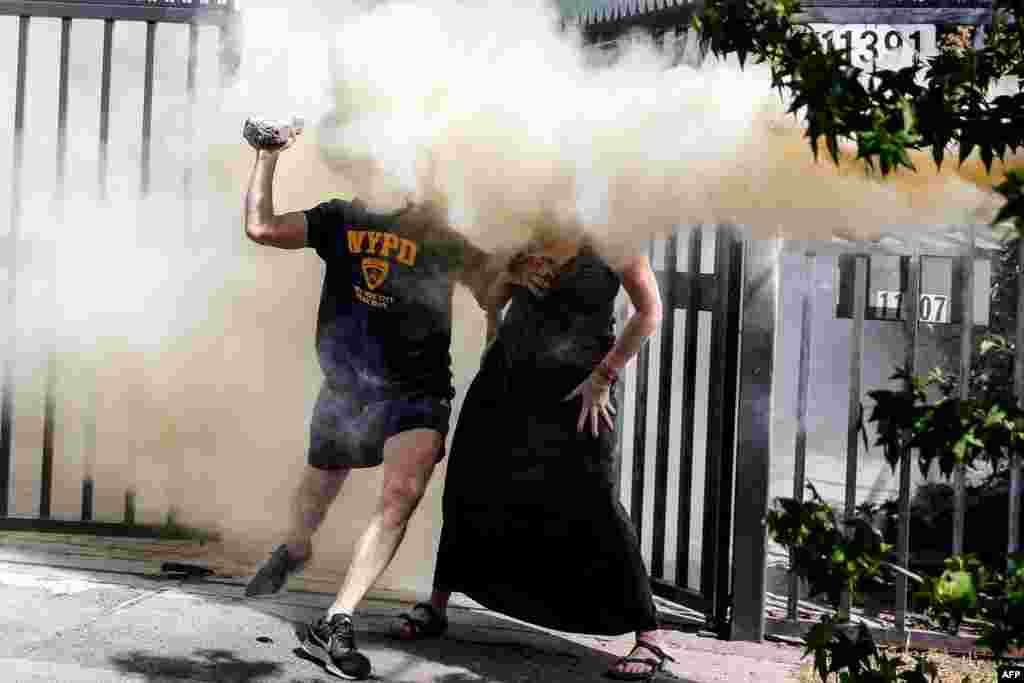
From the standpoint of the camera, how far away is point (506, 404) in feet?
16.8

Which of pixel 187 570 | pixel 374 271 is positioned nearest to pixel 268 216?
pixel 374 271

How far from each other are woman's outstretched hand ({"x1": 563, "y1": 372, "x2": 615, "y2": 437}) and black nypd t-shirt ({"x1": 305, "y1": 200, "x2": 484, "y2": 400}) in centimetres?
61

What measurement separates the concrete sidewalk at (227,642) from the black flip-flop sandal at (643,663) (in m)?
0.07

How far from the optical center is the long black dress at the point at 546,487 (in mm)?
4957

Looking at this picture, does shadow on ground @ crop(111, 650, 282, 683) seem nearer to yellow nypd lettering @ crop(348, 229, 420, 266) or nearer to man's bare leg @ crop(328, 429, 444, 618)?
man's bare leg @ crop(328, 429, 444, 618)

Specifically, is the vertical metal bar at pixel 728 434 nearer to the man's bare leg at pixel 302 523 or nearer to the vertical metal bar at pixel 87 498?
the man's bare leg at pixel 302 523

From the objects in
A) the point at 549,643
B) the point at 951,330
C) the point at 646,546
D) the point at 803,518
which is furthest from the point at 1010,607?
the point at 951,330

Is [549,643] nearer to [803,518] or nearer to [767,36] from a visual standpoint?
[803,518]

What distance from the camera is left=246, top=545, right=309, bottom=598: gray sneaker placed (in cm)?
545

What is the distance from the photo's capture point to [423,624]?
5.04 metres

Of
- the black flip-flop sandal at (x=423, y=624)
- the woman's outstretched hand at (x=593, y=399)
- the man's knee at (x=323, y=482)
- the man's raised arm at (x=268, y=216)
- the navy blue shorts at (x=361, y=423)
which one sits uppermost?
the man's raised arm at (x=268, y=216)

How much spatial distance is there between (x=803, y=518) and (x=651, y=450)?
13.6ft

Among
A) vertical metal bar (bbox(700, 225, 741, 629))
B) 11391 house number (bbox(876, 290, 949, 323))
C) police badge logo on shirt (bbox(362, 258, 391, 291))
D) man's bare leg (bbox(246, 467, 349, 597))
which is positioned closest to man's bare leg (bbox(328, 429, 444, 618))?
man's bare leg (bbox(246, 467, 349, 597))

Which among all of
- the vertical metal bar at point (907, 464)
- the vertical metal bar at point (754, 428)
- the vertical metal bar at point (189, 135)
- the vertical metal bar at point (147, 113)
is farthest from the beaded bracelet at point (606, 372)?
the vertical metal bar at point (147, 113)
